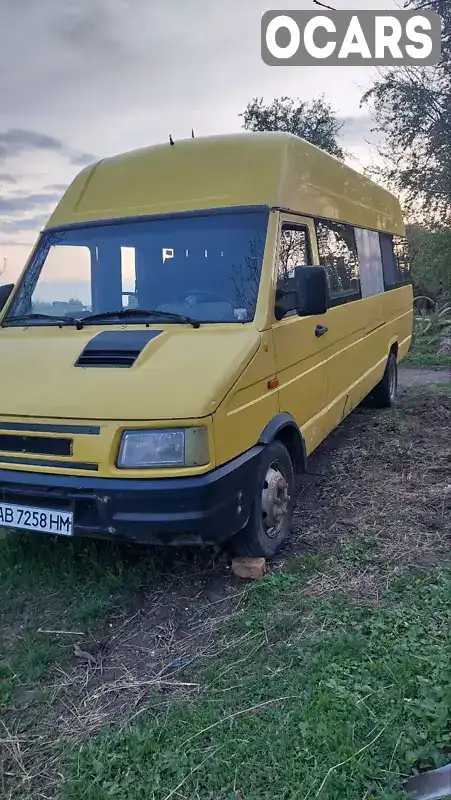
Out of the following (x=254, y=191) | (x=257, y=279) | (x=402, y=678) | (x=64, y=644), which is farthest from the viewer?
(x=254, y=191)

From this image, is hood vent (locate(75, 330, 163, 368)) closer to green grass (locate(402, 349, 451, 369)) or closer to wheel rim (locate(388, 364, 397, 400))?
wheel rim (locate(388, 364, 397, 400))

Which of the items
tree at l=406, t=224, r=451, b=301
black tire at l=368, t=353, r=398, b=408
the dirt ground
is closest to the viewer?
black tire at l=368, t=353, r=398, b=408

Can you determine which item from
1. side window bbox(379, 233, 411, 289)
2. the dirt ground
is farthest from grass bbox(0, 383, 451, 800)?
the dirt ground

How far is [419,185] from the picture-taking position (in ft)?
53.4

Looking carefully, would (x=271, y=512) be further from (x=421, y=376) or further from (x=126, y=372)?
(x=421, y=376)

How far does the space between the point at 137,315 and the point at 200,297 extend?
43 centimetres

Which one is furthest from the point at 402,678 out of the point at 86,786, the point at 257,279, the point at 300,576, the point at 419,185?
the point at 419,185

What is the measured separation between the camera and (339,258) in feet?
18.8

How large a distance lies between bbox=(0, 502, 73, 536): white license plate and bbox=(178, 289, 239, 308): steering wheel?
158 cm

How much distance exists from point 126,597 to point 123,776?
129cm

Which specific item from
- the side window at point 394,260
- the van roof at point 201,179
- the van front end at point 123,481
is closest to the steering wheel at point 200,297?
the van roof at point 201,179

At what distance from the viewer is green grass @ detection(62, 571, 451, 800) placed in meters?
2.35

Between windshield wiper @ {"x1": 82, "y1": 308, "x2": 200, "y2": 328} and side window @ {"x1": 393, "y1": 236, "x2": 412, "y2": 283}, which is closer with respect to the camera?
windshield wiper @ {"x1": 82, "y1": 308, "x2": 200, "y2": 328}

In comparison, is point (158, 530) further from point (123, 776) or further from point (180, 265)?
point (180, 265)
